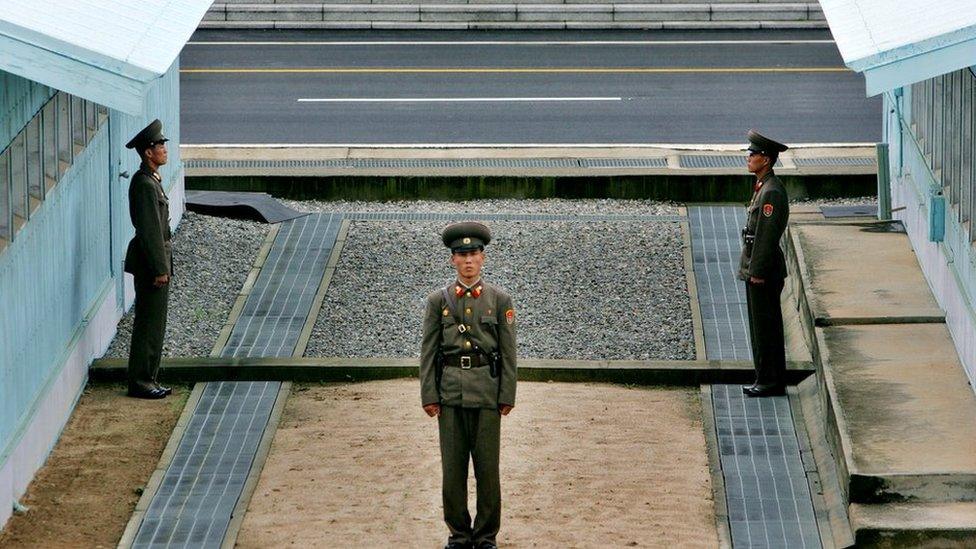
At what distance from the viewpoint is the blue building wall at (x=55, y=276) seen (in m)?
11.1

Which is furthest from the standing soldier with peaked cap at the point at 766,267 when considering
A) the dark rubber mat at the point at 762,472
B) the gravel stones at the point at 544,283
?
the gravel stones at the point at 544,283

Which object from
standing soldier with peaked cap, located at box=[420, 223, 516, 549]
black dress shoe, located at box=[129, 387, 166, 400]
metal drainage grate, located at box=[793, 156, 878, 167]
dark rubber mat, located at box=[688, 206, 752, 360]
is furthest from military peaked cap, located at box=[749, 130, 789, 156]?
metal drainage grate, located at box=[793, 156, 878, 167]

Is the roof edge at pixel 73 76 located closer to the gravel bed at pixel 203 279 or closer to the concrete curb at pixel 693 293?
the gravel bed at pixel 203 279

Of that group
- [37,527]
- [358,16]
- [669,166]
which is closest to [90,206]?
[37,527]

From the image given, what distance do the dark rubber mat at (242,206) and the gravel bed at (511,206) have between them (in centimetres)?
30

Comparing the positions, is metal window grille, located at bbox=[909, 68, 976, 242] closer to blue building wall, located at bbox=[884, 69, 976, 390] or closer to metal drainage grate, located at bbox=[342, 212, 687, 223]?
blue building wall, located at bbox=[884, 69, 976, 390]

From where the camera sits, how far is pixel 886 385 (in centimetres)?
1205

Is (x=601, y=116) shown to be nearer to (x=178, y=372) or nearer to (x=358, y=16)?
(x=358, y=16)

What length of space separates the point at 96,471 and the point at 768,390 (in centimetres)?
459

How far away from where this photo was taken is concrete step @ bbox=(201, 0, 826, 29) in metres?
29.1

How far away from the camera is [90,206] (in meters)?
13.8

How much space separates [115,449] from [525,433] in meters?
2.67

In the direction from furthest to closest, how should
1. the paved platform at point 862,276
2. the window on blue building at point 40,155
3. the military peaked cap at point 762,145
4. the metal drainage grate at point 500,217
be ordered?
the metal drainage grate at point 500,217 < the paved platform at point 862,276 < the military peaked cap at point 762,145 < the window on blue building at point 40,155

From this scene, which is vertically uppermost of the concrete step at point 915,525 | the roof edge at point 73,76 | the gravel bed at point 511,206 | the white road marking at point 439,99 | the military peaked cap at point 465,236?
the white road marking at point 439,99
